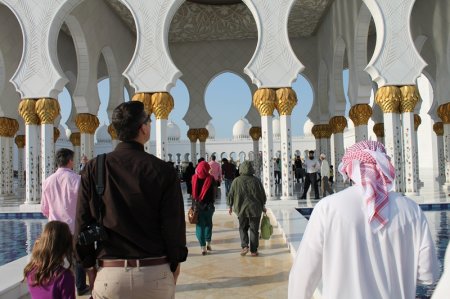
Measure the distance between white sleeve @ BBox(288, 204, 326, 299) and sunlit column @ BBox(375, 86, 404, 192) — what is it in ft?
21.1

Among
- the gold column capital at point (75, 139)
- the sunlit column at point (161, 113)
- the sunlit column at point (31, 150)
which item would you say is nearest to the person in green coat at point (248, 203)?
the sunlit column at point (161, 113)

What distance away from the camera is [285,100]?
24.1 feet

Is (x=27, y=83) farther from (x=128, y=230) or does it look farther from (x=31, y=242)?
(x=128, y=230)

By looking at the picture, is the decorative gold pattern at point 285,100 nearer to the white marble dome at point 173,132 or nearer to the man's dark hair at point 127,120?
the man's dark hair at point 127,120

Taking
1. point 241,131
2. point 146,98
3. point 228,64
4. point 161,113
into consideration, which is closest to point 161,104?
point 161,113

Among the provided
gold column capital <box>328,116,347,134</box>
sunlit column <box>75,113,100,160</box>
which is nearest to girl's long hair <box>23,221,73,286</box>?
sunlit column <box>75,113,100,160</box>

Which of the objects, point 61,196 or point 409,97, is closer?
point 61,196

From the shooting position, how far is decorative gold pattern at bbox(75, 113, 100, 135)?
10.0 meters

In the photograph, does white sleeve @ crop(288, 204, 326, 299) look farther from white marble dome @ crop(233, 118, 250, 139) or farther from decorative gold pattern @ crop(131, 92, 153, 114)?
white marble dome @ crop(233, 118, 250, 139)

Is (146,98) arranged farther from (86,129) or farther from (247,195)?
(247,195)

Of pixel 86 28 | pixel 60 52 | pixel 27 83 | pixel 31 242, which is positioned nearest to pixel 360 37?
pixel 86 28

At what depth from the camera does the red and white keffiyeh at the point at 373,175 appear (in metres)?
1.24

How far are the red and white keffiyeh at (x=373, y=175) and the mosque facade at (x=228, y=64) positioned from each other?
5973mm

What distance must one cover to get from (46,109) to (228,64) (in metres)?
7.00
